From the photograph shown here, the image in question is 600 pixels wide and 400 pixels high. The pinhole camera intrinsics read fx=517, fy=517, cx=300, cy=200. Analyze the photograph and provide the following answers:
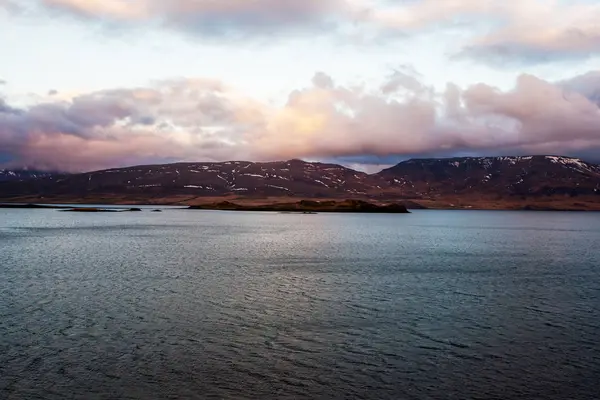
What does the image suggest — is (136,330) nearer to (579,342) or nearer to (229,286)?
(229,286)

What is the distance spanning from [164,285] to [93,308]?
11503 mm

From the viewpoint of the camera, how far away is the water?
24000 mm

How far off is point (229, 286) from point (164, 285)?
6.39m

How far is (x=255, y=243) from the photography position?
333 ft

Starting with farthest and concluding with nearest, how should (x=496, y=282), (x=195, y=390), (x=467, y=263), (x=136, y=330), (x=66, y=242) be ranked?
(x=66, y=242), (x=467, y=263), (x=496, y=282), (x=136, y=330), (x=195, y=390)

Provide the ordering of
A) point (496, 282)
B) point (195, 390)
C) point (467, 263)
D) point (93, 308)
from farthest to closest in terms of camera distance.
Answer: point (467, 263) → point (496, 282) → point (93, 308) → point (195, 390)

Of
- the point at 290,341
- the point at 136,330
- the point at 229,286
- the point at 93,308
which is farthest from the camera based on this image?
the point at 229,286

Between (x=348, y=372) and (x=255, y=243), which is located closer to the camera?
(x=348, y=372)

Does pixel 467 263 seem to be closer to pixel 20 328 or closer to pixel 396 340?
pixel 396 340

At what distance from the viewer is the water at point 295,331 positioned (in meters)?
24.0

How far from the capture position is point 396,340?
102 ft

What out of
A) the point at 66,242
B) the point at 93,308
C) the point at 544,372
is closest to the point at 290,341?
the point at 544,372

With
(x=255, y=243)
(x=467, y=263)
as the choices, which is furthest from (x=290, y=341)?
(x=255, y=243)

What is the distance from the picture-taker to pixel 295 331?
33031 mm
